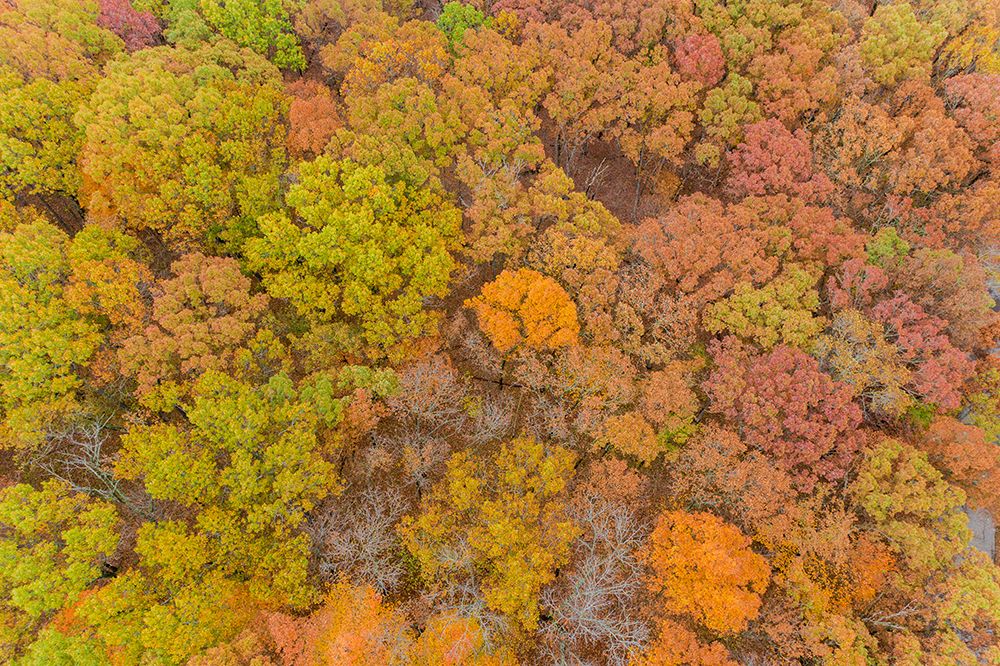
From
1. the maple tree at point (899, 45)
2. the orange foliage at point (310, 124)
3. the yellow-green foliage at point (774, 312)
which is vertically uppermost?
→ the maple tree at point (899, 45)

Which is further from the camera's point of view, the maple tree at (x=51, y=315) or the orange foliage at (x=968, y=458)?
the orange foliage at (x=968, y=458)

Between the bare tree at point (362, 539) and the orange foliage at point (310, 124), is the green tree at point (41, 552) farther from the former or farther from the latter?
the orange foliage at point (310, 124)

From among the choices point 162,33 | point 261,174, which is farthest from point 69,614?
point 162,33

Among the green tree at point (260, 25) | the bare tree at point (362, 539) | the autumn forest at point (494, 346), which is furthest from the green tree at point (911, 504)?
the green tree at point (260, 25)

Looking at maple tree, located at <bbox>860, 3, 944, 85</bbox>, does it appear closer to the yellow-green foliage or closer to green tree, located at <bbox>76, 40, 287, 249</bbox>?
the yellow-green foliage

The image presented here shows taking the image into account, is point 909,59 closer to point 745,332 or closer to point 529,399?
point 745,332

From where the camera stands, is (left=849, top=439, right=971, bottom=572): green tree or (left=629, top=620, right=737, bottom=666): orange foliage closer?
(left=849, top=439, right=971, bottom=572): green tree

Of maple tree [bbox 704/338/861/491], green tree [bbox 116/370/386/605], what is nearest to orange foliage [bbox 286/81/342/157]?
green tree [bbox 116/370/386/605]

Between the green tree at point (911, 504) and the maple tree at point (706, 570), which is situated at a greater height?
the green tree at point (911, 504)
